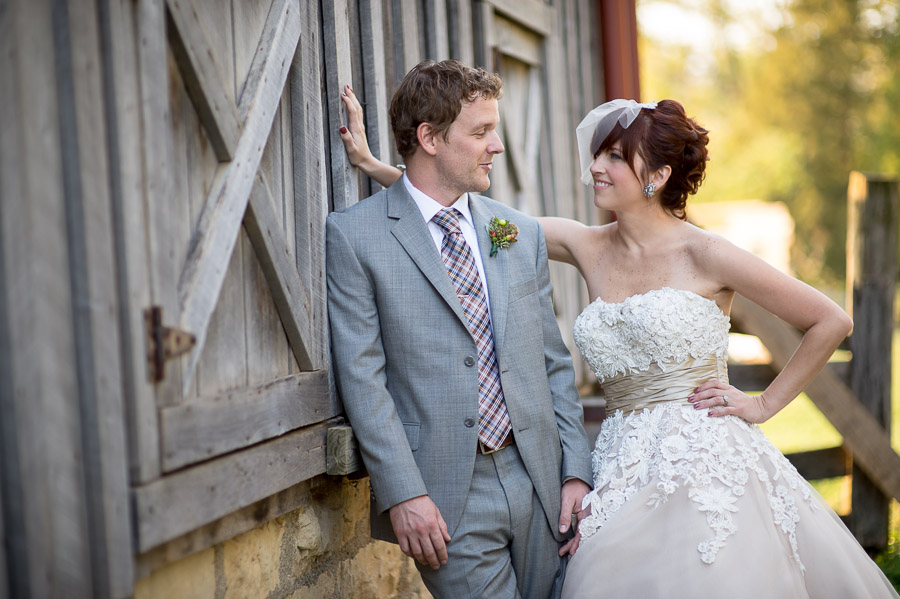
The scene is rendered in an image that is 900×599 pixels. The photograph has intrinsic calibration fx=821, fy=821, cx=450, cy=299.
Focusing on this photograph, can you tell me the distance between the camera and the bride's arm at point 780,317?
9.39ft

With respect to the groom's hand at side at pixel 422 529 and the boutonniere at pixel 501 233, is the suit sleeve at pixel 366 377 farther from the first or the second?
the boutonniere at pixel 501 233

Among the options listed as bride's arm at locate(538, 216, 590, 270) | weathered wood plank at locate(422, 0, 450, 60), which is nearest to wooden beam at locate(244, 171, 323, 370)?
bride's arm at locate(538, 216, 590, 270)

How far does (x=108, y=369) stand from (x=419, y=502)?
1097mm

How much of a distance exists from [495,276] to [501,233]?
17 centimetres

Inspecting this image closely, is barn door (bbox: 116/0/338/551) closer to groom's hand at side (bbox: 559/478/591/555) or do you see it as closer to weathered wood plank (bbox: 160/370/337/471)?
weathered wood plank (bbox: 160/370/337/471)

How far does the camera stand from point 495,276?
107 inches

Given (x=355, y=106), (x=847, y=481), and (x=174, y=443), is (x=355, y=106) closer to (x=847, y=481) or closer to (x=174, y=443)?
(x=174, y=443)

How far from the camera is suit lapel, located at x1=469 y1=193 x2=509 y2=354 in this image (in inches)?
105

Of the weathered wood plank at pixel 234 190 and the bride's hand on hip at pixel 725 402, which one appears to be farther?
the bride's hand on hip at pixel 725 402

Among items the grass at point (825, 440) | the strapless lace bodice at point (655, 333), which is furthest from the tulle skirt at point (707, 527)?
the grass at point (825, 440)

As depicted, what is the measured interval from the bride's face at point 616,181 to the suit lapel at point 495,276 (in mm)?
523

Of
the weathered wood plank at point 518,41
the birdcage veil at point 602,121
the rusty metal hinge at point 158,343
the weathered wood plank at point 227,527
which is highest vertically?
the weathered wood plank at point 518,41

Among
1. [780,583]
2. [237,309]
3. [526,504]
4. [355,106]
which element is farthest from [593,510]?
[355,106]

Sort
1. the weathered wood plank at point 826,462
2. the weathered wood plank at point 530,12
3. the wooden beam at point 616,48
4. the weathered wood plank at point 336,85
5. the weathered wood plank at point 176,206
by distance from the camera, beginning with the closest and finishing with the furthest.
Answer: the weathered wood plank at point 176,206
the weathered wood plank at point 336,85
the weathered wood plank at point 530,12
the weathered wood plank at point 826,462
the wooden beam at point 616,48
